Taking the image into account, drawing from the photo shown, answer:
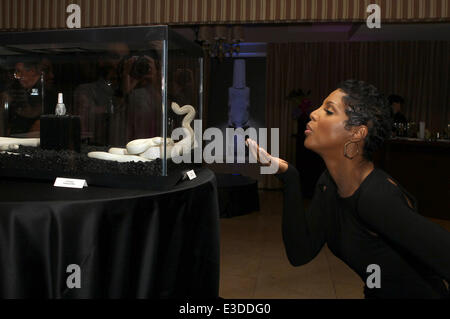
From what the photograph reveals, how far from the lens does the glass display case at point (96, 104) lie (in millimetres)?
1988

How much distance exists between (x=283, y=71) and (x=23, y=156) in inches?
284

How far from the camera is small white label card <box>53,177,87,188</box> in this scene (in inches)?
75.8

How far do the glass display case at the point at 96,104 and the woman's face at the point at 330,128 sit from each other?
81 centimetres

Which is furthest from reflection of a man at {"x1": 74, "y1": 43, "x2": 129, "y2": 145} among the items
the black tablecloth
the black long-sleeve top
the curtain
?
the curtain

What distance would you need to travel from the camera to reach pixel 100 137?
216cm

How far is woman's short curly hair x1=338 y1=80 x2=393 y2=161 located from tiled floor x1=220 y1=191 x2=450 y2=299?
2.28m

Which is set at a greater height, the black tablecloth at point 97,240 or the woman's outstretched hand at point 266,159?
the woman's outstretched hand at point 266,159

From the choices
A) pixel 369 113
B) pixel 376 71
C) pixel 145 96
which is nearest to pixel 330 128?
pixel 369 113

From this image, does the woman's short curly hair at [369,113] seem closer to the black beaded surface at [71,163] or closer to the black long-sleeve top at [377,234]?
the black long-sleeve top at [377,234]

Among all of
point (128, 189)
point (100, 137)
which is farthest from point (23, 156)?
point (128, 189)

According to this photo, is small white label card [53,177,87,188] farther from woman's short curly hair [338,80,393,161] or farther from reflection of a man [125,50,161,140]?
woman's short curly hair [338,80,393,161]

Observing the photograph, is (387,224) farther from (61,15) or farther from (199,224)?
(61,15)

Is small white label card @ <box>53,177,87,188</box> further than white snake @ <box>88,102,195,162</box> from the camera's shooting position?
No

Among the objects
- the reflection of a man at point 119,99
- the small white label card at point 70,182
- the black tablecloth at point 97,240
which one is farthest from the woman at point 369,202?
the small white label card at point 70,182
